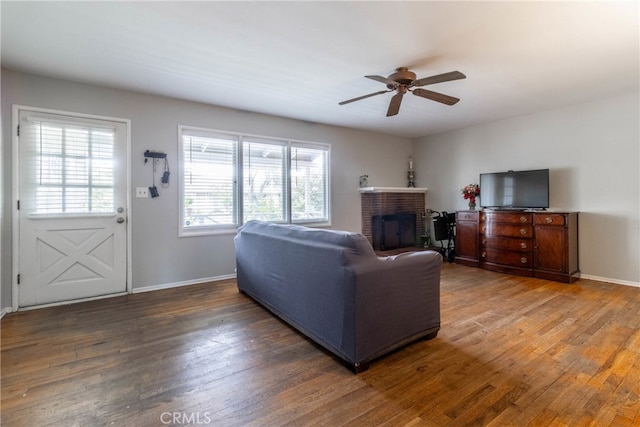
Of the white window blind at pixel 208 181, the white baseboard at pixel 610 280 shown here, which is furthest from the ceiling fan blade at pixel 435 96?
the white baseboard at pixel 610 280

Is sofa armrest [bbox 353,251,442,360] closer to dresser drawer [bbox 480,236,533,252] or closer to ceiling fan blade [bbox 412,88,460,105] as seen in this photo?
ceiling fan blade [bbox 412,88,460,105]

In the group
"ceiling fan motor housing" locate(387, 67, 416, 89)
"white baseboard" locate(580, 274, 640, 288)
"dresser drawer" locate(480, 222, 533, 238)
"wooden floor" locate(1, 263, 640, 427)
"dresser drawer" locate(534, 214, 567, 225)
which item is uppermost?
"ceiling fan motor housing" locate(387, 67, 416, 89)

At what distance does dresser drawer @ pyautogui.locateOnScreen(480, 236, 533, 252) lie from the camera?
4211 millimetres

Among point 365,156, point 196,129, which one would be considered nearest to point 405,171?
point 365,156

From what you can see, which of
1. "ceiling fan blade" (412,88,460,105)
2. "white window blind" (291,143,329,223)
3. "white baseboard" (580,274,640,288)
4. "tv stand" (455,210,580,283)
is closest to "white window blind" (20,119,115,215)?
"white window blind" (291,143,329,223)

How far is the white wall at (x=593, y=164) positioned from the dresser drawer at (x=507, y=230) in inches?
28.5

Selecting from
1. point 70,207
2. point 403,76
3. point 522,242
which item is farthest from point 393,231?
point 70,207

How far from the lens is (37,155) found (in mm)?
3078

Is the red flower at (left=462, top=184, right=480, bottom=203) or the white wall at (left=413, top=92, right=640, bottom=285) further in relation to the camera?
the red flower at (left=462, top=184, right=480, bottom=203)

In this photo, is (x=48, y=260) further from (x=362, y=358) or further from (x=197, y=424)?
(x=362, y=358)

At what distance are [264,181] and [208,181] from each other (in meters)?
0.86

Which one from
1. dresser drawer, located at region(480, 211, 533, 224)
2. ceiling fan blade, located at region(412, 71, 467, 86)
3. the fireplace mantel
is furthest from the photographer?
the fireplace mantel

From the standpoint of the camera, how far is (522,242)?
425 cm

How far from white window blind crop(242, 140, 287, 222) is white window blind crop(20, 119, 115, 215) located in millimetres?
1690
